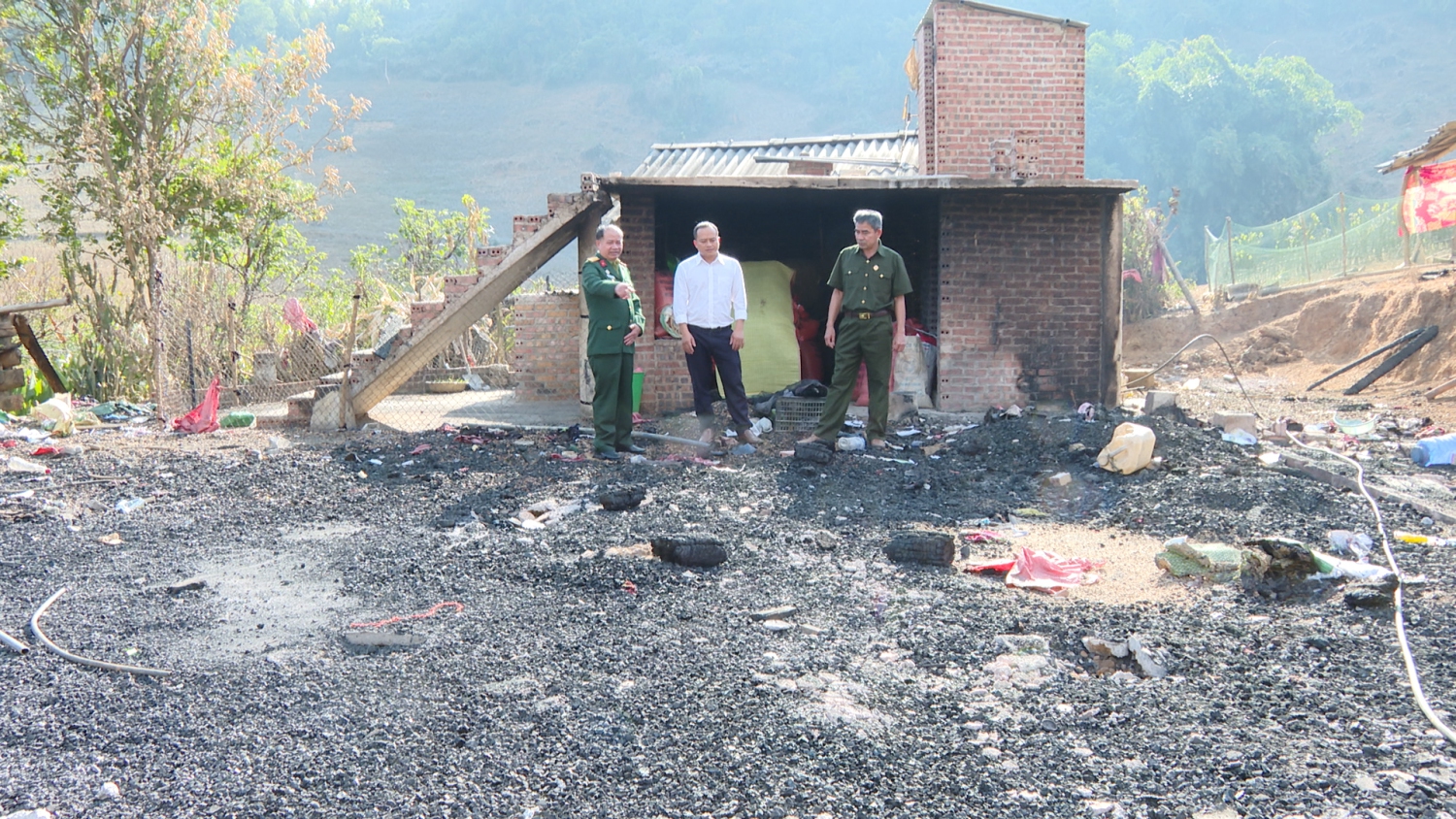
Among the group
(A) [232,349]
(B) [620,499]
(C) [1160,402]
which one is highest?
(A) [232,349]

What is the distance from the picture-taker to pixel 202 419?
31.5ft

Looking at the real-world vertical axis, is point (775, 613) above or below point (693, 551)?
below

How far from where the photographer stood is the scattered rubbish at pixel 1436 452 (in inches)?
298

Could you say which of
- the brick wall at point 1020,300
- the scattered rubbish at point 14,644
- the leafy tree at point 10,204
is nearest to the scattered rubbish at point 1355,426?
the brick wall at point 1020,300

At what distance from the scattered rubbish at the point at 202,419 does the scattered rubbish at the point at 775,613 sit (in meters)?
7.43

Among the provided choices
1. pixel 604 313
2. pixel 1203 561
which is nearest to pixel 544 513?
pixel 604 313

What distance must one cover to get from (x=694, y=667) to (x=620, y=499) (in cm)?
262

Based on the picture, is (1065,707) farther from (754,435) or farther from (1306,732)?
(754,435)

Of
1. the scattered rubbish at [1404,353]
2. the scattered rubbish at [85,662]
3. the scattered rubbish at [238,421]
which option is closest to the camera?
the scattered rubbish at [85,662]

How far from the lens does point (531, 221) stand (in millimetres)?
9461

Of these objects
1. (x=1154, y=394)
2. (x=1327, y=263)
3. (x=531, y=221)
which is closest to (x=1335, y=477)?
(x=1154, y=394)

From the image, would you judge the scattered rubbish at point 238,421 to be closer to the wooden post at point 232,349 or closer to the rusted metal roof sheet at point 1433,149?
the wooden post at point 232,349

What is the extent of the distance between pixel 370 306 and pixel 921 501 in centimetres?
1209

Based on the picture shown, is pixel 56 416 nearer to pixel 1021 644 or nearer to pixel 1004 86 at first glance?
pixel 1021 644
